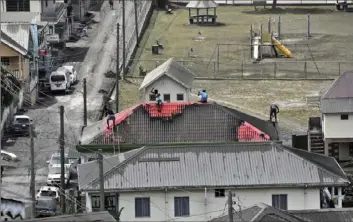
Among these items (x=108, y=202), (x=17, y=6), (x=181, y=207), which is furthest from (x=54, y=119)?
(x=181, y=207)

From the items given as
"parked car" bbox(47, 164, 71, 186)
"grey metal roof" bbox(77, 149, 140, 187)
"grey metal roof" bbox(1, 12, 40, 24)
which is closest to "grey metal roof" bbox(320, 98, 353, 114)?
"parked car" bbox(47, 164, 71, 186)

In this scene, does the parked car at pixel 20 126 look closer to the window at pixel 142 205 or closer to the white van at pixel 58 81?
the white van at pixel 58 81

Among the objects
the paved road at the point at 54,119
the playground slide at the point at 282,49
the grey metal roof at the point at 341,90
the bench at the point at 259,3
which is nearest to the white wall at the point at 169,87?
the paved road at the point at 54,119

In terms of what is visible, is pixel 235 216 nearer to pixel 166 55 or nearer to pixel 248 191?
pixel 248 191

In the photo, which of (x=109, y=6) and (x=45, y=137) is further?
(x=109, y=6)

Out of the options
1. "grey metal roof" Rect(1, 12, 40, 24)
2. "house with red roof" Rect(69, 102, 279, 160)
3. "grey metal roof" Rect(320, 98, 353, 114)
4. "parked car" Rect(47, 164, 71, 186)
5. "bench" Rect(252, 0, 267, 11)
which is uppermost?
"bench" Rect(252, 0, 267, 11)

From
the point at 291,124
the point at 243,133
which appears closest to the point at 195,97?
the point at 291,124

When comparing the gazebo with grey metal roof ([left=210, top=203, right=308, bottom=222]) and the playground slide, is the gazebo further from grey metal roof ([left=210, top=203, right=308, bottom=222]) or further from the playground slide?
grey metal roof ([left=210, top=203, right=308, bottom=222])
